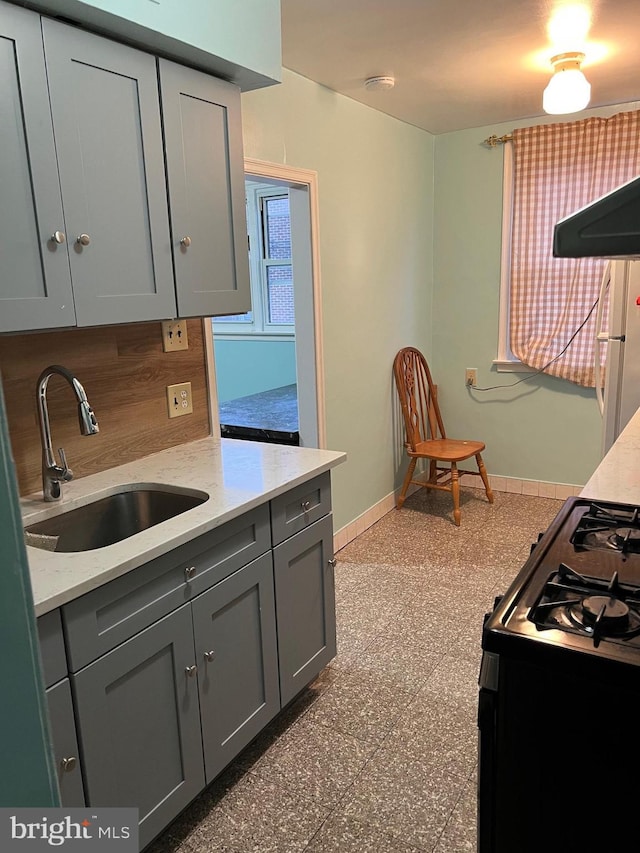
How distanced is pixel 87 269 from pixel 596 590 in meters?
1.38

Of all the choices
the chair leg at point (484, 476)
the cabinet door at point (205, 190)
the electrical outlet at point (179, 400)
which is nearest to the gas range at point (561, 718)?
the cabinet door at point (205, 190)

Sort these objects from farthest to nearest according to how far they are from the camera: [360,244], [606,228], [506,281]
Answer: [506,281] < [360,244] < [606,228]

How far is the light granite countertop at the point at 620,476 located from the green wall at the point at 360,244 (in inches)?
63.8

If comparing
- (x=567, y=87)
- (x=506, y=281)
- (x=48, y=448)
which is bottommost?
(x=48, y=448)

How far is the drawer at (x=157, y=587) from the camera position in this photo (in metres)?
1.38

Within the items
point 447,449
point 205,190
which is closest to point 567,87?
point 205,190

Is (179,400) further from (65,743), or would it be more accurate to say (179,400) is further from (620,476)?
(620,476)

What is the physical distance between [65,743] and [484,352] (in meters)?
3.68

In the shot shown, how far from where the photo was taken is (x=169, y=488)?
195 centimetres

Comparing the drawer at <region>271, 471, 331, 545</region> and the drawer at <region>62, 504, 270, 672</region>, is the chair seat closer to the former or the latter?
the drawer at <region>271, 471, 331, 545</region>

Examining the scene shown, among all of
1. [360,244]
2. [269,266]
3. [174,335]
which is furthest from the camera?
[269,266]

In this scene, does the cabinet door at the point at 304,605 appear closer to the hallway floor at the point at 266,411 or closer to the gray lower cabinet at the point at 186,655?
the gray lower cabinet at the point at 186,655

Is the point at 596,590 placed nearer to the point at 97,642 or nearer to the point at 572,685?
the point at 572,685

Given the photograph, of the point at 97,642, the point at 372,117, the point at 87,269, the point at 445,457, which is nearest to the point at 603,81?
the point at 372,117
